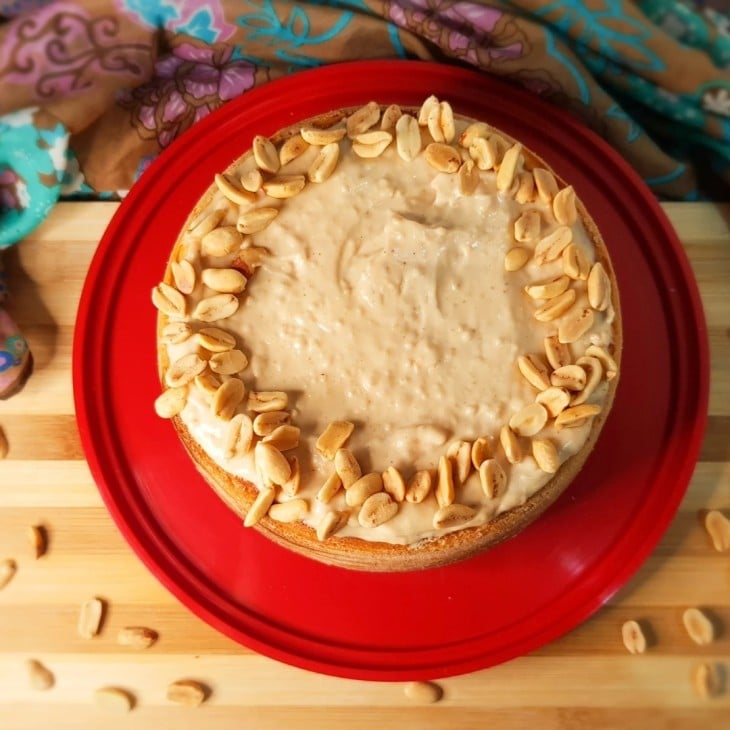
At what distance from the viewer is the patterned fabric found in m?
0.96

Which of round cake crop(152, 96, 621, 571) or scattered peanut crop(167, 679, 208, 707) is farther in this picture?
scattered peanut crop(167, 679, 208, 707)

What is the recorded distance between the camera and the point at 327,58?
1052 millimetres

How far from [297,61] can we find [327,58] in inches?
1.6

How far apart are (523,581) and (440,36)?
0.69 metres

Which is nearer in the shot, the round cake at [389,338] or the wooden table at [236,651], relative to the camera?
the round cake at [389,338]

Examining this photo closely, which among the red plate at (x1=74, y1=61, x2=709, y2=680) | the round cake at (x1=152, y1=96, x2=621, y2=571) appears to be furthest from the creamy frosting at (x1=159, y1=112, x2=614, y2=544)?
the red plate at (x1=74, y1=61, x2=709, y2=680)

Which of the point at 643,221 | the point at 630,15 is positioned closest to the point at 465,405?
the point at 643,221

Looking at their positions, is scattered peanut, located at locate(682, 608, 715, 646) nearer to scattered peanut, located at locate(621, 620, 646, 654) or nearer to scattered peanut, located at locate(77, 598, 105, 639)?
scattered peanut, located at locate(621, 620, 646, 654)

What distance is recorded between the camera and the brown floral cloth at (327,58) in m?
0.95

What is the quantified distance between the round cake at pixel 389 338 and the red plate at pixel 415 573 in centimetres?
10

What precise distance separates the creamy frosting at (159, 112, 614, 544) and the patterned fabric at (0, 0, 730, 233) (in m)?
0.23

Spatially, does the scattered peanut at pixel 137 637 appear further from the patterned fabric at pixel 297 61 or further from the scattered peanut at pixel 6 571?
the patterned fabric at pixel 297 61

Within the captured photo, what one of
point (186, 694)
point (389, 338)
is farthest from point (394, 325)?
point (186, 694)

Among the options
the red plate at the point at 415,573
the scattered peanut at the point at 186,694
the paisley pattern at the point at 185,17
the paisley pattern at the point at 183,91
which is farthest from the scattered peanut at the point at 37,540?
the paisley pattern at the point at 185,17
